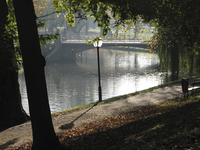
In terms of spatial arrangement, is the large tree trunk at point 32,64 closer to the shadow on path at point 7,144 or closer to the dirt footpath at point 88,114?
the shadow on path at point 7,144

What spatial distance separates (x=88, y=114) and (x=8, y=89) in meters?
3.78

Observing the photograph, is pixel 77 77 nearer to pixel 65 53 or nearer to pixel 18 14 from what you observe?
pixel 65 53

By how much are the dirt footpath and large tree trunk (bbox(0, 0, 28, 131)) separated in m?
0.58

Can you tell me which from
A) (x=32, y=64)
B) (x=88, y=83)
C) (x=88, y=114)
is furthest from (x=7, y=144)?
(x=88, y=83)

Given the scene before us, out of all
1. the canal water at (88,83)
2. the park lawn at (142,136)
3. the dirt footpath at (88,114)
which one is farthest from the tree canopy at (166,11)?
the canal water at (88,83)

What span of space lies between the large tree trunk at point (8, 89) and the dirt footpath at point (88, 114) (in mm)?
584

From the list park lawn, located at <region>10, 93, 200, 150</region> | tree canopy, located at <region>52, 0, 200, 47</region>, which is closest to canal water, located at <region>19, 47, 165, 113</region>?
tree canopy, located at <region>52, 0, 200, 47</region>

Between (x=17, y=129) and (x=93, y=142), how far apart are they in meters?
4.53

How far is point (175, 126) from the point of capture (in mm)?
5930

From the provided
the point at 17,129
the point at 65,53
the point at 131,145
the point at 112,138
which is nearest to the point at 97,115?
the point at 17,129

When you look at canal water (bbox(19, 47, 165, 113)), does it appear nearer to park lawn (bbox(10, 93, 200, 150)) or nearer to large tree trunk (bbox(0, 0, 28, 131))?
large tree trunk (bbox(0, 0, 28, 131))

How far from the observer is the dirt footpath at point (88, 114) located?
8.82 m

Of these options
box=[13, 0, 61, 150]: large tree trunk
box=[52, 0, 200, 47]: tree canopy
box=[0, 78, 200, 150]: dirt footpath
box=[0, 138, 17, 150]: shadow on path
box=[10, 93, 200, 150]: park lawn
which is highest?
box=[52, 0, 200, 47]: tree canopy

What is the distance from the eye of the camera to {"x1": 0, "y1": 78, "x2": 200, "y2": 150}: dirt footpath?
882 cm
